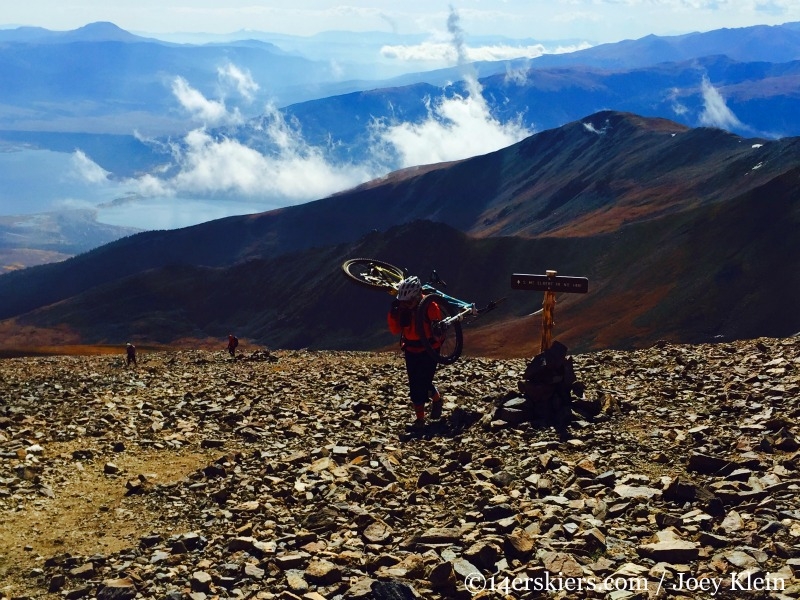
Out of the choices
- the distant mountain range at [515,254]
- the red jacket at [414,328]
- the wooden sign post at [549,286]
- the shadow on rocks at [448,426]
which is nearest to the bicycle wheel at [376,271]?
the red jacket at [414,328]

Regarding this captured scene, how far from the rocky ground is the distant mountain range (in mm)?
38458

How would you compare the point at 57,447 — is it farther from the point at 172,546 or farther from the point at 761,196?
the point at 761,196

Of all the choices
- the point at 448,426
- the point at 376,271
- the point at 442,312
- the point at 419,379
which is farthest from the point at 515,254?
the point at 448,426

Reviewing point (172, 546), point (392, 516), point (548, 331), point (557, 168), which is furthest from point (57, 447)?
point (557, 168)

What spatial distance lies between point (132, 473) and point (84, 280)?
159934 mm

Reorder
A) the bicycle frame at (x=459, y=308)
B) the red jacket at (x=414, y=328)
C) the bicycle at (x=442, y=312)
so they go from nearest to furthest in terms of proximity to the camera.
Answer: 1. the bicycle at (x=442, y=312)
2. the red jacket at (x=414, y=328)
3. the bicycle frame at (x=459, y=308)

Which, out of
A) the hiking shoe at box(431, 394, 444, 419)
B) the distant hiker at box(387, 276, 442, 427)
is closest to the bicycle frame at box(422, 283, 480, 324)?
the distant hiker at box(387, 276, 442, 427)

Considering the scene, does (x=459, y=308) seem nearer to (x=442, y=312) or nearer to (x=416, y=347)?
(x=442, y=312)

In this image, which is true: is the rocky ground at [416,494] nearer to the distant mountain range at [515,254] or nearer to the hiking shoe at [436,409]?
the hiking shoe at [436,409]

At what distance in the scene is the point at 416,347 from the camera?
14016mm

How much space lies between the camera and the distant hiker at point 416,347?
13.8 metres

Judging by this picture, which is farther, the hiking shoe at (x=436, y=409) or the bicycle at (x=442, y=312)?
the hiking shoe at (x=436, y=409)

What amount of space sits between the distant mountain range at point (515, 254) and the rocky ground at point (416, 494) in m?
38.5

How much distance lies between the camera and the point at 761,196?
5909 cm
